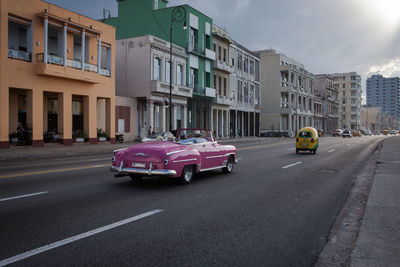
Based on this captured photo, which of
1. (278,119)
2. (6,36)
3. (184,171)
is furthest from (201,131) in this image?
(278,119)

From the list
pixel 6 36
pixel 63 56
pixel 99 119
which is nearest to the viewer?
pixel 6 36

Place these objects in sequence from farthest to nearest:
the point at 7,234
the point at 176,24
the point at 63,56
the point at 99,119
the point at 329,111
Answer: the point at 329,111 → the point at 176,24 → the point at 99,119 → the point at 63,56 → the point at 7,234

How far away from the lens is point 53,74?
24734mm

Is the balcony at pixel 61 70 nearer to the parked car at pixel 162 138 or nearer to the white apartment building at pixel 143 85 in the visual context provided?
the white apartment building at pixel 143 85

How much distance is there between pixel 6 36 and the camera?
883 inches

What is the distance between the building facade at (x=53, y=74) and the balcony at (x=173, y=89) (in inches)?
170

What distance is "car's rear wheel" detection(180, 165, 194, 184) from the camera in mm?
8845

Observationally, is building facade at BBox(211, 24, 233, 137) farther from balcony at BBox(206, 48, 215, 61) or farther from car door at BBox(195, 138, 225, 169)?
car door at BBox(195, 138, 225, 169)

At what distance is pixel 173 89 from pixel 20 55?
16.1m

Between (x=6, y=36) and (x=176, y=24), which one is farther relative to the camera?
(x=176, y=24)

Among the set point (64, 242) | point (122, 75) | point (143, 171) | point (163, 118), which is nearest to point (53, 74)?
point (122, 75)

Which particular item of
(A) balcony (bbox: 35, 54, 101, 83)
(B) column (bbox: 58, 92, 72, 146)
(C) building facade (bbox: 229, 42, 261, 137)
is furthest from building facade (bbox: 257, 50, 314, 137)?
(B) column (bbox: 58, 92, 72, 146)

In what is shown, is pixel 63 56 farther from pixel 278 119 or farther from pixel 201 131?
pixel 278 119

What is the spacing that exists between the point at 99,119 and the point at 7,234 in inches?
1100
